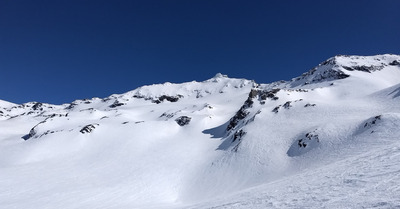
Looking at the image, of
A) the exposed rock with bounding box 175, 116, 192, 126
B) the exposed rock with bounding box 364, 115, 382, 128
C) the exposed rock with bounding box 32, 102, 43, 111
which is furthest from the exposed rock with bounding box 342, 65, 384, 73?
the exposed rock with bounding box 32, 102, 43, 111

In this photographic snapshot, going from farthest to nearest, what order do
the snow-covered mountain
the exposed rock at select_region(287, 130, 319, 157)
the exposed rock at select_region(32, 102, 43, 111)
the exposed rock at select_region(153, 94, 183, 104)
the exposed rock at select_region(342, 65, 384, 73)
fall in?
the exposed rock at select_region(32, 102, 43, 111) → the exposed rock at select_region(153, 94, 183, 104) → the exposed rock at select_region(342, 65, 384, 73) → the exposed rock at select_region(287, 130, 319, 157) → the snow-covered mountain

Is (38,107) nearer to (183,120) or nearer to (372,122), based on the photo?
(183,120)

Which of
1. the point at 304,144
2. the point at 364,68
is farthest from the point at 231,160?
the point at 364,68

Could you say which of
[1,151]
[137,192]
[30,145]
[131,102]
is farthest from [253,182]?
[131,102]

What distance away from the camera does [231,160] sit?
32.4 meters

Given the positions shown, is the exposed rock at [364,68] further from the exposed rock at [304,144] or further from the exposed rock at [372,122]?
the exposed rock at [304,144]

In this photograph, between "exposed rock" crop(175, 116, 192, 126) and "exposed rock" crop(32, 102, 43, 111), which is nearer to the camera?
"exposed rock" crop(175, 116, 192, 126)

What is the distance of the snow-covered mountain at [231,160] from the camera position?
41.6 feet

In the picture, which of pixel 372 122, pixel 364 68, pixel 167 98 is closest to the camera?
pixel 372 122

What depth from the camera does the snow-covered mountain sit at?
12.7 m

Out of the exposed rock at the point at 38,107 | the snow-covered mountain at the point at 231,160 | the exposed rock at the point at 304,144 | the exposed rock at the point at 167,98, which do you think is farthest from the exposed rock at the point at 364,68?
the exposed rock at the point at 38,107

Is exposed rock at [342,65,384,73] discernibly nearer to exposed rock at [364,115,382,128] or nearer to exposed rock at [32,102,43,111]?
exposed rock at [364,115,382,128]

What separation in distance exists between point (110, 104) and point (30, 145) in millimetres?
77538

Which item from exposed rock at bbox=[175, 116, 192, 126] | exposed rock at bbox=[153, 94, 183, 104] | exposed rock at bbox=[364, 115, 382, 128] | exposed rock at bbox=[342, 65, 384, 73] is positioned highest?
exposed rock at bbox=[153, 94, 183, 104]
